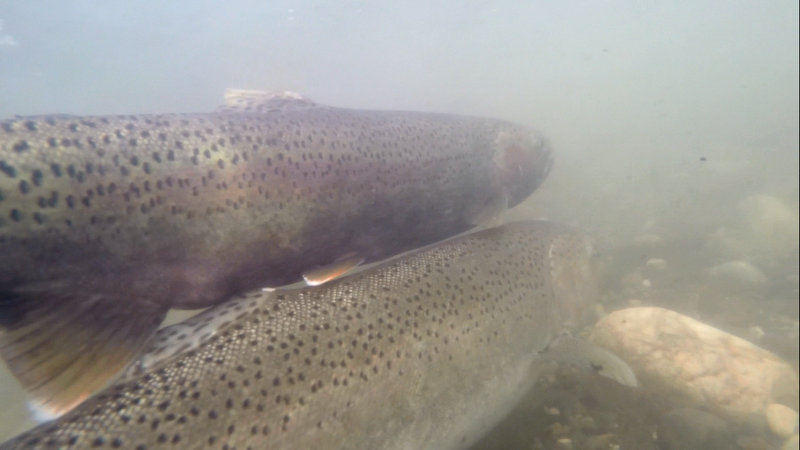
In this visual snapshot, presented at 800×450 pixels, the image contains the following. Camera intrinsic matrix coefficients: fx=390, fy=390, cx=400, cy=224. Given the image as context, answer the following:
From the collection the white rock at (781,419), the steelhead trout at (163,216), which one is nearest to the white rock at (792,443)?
the white rock at (781,419)

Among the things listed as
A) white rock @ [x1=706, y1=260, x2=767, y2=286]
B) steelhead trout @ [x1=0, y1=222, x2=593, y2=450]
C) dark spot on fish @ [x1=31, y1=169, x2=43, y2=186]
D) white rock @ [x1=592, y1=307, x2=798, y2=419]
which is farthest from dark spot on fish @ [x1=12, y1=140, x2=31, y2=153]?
white rock @ [x1=706, y1=260, x2=767, y2=286]

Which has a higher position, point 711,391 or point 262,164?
point 262,164

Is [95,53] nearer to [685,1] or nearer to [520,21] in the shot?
[520,21]

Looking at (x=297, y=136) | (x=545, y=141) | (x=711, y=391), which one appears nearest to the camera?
(x=297, y=136)

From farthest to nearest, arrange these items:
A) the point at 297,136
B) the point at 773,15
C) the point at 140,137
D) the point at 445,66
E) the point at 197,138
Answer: the point at 445,66, the point at 773,15, the point at 297,136, the point at 197,138, the point at 140,137

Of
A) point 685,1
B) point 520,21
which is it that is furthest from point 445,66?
point 685,1
